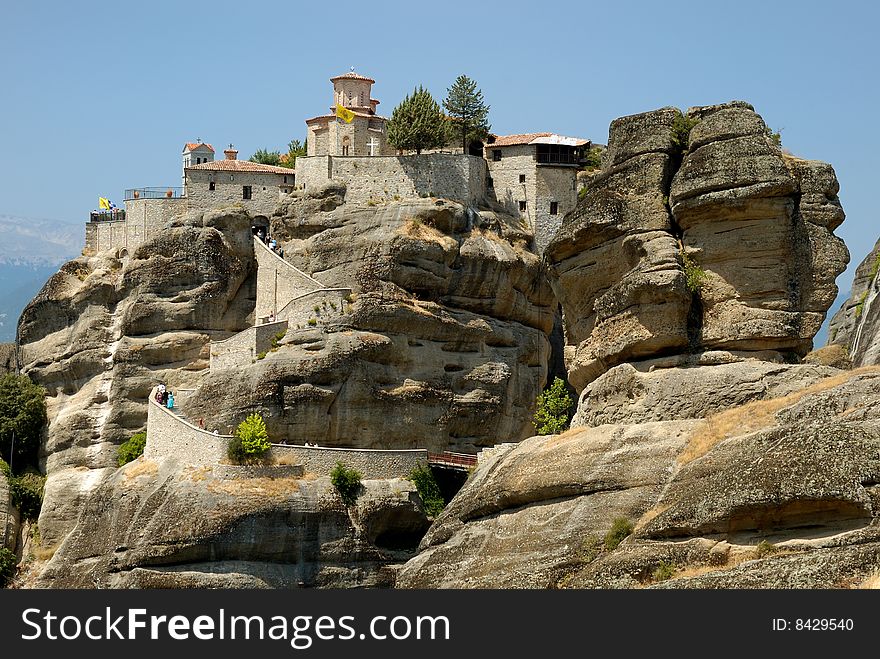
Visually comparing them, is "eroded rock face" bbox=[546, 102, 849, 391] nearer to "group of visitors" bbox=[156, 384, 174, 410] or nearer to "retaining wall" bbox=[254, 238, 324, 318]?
"retaining wall" bbox=[254, 238, 324, 318]

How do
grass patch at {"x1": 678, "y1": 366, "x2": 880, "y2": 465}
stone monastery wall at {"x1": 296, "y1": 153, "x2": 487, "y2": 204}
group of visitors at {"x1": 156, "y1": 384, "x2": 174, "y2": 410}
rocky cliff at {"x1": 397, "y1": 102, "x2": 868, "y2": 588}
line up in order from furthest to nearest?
stone monastery wall at {"x1": 296, "y1": 153, "x2": 487, "y2": 204}
group of visitors at {"x1": 156, "y1": 384, "x2": 174, "y2": 410}
grass patch at {"x1": 678, "y1": 366, "x2": 880, "y2": 465}
rocky cliff at {"x1": 397, "y1": 102, "x2": 868, "y2": 588}

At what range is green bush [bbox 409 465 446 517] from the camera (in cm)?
7475

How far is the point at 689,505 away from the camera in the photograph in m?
39.9

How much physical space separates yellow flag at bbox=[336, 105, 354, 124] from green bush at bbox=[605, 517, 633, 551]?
174 feet

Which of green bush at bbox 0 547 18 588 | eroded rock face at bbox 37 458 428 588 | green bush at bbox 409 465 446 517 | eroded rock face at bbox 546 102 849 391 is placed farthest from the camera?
green bush at bbox 0 547 18 588

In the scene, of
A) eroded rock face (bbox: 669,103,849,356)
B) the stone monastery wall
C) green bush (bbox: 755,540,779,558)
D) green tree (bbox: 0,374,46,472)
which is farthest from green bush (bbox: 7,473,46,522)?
green bush (bbox: 755,540,779,558)

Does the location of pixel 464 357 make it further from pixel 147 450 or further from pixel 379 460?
pixel 147 450

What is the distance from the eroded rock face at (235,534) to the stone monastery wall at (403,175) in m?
18.9

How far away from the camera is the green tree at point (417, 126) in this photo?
291ft

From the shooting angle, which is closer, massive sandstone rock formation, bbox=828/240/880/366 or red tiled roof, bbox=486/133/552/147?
massive sandstone rock formation, bbox=828/240/880/366

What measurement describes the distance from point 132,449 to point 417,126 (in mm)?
23124

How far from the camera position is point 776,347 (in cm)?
4972

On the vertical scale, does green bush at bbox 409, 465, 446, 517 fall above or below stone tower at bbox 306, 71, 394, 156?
below

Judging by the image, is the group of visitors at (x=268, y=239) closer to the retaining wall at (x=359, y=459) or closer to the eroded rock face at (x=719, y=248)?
the retaining wall at (x=359, y=459)
